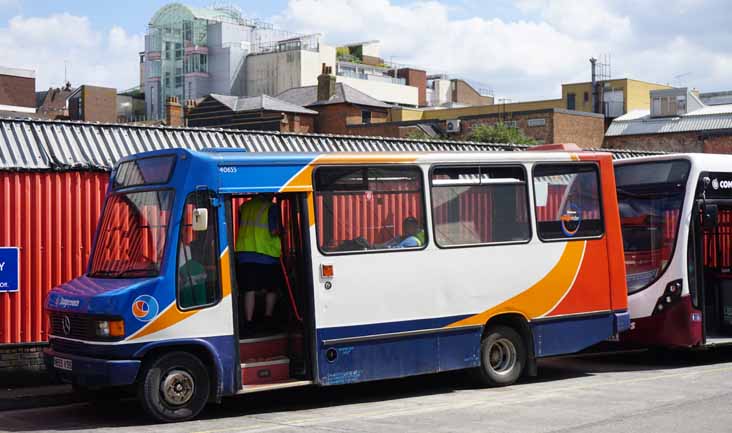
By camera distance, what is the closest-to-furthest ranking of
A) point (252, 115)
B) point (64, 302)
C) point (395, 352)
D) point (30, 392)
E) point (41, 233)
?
point (64, 302), point (395, 352), point (30, 392), point (41, 233), point (252, 115)

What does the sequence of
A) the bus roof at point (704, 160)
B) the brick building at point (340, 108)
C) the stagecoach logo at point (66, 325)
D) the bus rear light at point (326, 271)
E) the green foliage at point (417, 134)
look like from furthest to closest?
1. the brick building at point (340, 108)
2. the green foliage at point (417, 134)
3. the bus roof at point (704, 160)
4. the bus rear light at point (326, 271)
5. the stagecoach logo at point (66, 325)

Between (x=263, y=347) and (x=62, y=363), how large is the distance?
219 centimetres

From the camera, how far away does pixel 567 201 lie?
13.9m

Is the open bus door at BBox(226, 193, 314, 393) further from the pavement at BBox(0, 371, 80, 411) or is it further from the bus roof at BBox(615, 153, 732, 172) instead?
the bus roof at BBox(615, 153, 732, 172)

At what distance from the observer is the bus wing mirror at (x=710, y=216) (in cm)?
1522

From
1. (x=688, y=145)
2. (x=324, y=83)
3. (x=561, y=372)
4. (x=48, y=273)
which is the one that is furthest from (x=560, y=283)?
(x=324, y=83)

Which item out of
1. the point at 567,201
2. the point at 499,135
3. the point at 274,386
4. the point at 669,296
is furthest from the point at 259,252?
the point at 499,135

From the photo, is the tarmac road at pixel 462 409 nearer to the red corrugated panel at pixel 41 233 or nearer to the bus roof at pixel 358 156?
the red corrugated panel at pixel 41 233

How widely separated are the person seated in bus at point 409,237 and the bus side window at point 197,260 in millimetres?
2339

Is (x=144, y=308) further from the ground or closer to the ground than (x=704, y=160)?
closer to the ground

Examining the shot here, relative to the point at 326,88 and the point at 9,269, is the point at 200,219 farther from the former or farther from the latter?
the point at 326,88

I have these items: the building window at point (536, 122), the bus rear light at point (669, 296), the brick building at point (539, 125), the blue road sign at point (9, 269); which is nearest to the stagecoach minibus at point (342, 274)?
the bus rear light at point (669, 296)

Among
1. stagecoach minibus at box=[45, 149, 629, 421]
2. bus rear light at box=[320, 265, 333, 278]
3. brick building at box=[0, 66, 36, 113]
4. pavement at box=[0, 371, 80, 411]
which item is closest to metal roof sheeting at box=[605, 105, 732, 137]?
brick building at box=[0, 66, 36, 113]

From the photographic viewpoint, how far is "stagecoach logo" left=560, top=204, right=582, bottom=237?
13867mm
